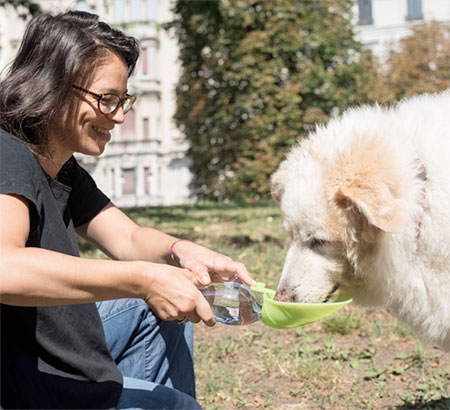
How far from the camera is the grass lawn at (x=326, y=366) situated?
9.59 ft

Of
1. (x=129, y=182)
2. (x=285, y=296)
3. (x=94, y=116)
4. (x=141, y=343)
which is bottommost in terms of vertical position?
(x=129, y=182)

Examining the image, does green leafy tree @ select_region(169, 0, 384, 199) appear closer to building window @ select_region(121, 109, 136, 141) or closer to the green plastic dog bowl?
the green plastic dog bowl

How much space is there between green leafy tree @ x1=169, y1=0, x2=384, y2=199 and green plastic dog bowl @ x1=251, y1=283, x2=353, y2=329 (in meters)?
16.5

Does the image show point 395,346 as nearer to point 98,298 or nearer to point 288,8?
point 98,298

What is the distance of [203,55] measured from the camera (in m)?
21.8

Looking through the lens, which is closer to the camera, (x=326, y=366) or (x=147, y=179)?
(x=326, y=366)

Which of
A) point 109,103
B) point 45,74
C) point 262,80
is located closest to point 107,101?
point 109,103

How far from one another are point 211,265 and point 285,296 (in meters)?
0.40

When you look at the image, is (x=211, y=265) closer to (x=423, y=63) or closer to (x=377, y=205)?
(x=377, y=205)

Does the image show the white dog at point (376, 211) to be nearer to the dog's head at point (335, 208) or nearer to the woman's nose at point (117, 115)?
the dog's head at point (335, 208)

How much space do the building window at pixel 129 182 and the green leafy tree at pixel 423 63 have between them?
2287cm

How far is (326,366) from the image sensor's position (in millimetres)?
3238

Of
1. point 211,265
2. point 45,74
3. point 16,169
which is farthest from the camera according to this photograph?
point 211,265

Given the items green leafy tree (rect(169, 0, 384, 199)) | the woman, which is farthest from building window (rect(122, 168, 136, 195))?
the woman
